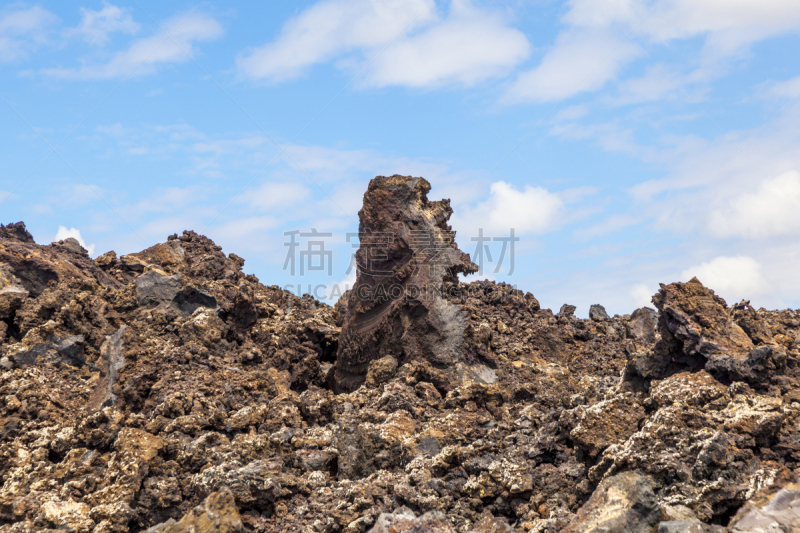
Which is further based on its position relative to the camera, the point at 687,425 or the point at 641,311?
the point at 641,311

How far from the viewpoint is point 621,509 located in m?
4.69

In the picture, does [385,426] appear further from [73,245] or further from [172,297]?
[73,245]

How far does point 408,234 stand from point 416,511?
612 cm

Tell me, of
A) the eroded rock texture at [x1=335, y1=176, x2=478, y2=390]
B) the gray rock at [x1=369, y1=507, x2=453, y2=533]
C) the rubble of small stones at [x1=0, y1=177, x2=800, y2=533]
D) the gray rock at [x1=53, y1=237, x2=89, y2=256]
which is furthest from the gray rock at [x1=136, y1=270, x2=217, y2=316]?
the gray rock at [x1=369, y1=507, x2=453, y2=533]

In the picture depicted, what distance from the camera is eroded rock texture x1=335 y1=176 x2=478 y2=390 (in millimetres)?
10445

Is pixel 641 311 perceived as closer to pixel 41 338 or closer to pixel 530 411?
pixel 530 411

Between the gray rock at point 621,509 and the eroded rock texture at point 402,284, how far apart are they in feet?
17.4

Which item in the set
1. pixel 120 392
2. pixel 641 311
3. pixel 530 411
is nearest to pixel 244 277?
pixel 120 392

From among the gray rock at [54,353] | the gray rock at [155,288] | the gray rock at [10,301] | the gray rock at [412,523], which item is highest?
the gray rock at [155,288]

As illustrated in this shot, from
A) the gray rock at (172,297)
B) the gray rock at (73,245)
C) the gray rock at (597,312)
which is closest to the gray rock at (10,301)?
the gray rock at (172,297)

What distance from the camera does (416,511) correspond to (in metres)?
5.47

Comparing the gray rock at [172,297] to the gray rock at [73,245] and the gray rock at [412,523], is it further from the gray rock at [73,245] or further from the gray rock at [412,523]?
the gray rock at [412,523]

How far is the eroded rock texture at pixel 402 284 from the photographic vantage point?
10.4 m

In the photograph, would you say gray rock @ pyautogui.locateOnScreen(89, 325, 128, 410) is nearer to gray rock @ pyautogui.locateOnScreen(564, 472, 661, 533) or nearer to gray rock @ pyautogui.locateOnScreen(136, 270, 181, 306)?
gray rock @ pyautogui.locateOnScreen(136, 270, 181, 306)
